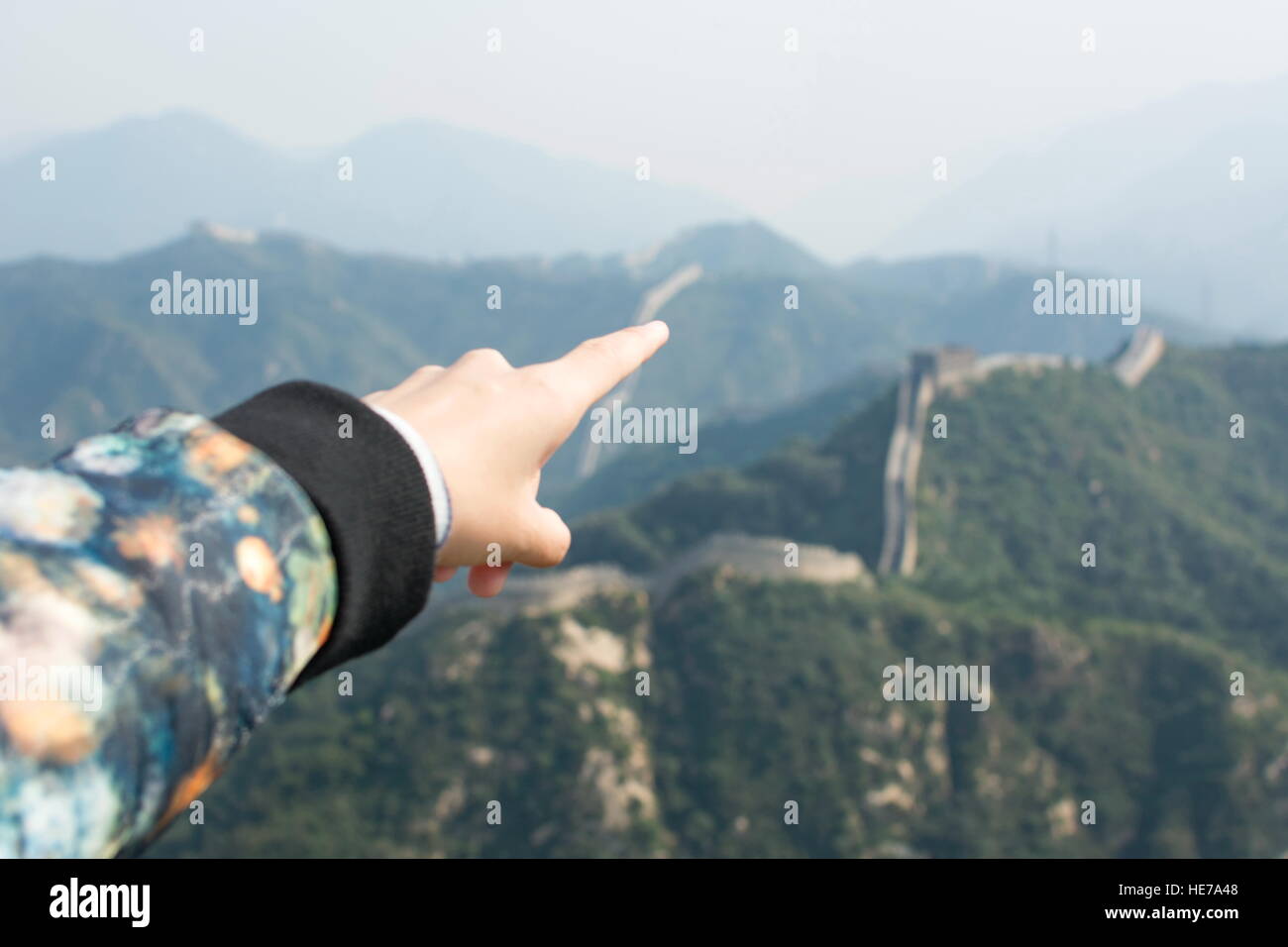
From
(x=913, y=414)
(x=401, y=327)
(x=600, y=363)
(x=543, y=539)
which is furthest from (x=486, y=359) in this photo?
(x=401, y=327)

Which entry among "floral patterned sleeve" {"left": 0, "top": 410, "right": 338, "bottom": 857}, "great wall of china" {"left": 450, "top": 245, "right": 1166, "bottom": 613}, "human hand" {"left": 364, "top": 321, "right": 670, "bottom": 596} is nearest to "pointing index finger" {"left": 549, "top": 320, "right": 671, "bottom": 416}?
"human hand" {"left": 364, "top": 321, "right": 670, "bottom": 596}

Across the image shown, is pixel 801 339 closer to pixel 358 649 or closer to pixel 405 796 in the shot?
pixel 405 796

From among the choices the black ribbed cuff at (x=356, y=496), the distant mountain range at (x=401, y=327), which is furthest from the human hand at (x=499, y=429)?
the distant mountain range at (x=401, y=327)

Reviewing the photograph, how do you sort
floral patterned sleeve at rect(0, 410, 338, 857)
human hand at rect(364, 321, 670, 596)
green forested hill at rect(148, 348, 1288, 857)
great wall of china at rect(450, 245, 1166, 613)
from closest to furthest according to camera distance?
floral patterned sleeve at rect(0, 410, 338, 857) < human hand at rect(364, 321, 670, 596) < green forested hill at rect(148, 348, 1288, 857) < great wall of china at rect(450, 245, 1166, 613)

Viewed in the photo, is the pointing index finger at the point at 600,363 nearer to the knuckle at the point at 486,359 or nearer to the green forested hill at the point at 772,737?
the knuckle at the point at 486,359

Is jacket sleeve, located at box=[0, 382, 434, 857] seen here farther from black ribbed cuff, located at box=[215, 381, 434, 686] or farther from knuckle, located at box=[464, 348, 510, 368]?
knuckle, located at box=[464, 348, 510, 368]

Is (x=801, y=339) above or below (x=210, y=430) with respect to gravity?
above

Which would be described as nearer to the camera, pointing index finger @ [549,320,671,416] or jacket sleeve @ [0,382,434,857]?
jacket sleeve @ [0,382,434,857]
